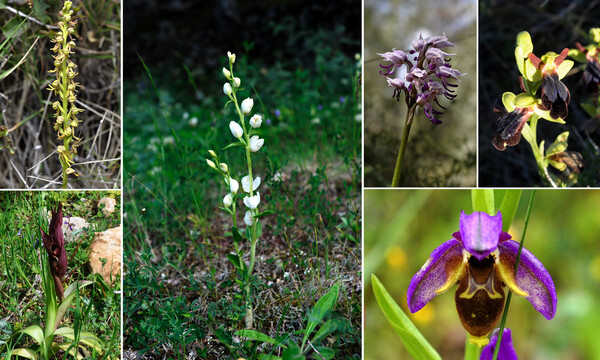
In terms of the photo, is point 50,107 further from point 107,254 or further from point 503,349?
point 503,349

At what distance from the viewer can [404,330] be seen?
1293 millimetres

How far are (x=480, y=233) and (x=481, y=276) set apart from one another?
11 cm

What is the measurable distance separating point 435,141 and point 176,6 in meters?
2.97

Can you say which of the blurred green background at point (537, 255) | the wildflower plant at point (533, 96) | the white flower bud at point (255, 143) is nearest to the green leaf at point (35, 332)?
the white flower bud at point (255, 143)

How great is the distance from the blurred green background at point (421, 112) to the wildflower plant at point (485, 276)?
542mm

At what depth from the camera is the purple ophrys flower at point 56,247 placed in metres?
1.57

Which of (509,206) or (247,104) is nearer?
(509,206)

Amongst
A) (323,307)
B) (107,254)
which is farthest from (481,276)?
(107,254)

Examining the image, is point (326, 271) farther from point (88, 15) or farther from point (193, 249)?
point (88, 15)

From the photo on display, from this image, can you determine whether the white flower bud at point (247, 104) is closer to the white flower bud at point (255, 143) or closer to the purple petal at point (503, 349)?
the white flower bud at point (255, 143)

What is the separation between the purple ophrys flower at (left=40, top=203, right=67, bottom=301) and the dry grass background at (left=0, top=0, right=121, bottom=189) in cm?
33

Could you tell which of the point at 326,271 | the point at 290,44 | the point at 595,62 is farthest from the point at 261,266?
the point at 290,44

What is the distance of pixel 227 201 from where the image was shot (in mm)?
1512

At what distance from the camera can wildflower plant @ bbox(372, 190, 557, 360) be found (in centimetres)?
113
